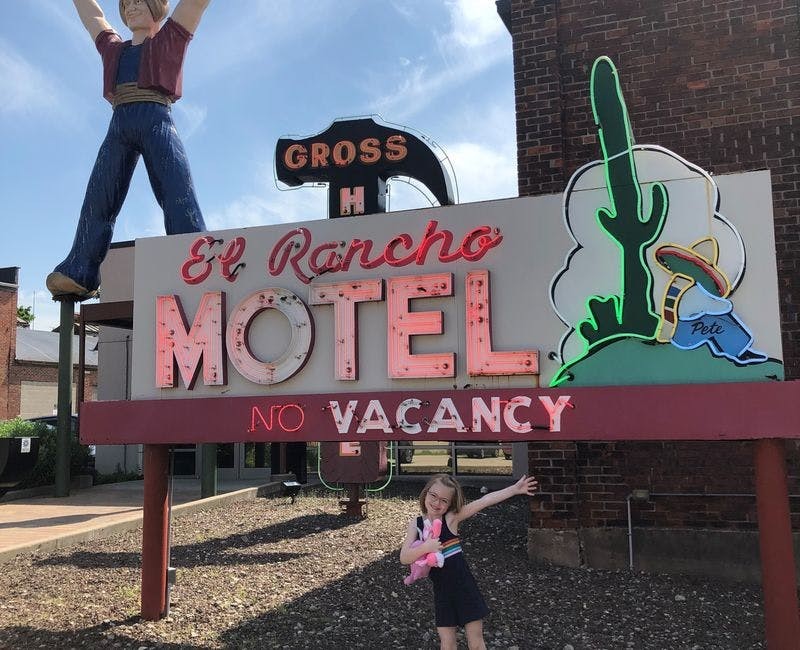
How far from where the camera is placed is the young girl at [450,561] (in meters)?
4.74

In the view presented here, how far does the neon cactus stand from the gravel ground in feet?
9.08

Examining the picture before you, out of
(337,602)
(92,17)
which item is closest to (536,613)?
(337,602)

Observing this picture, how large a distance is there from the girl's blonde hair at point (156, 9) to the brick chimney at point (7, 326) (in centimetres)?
2925

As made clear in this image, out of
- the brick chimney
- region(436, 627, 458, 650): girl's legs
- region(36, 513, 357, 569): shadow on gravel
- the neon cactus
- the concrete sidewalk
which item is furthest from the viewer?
the brick chimney

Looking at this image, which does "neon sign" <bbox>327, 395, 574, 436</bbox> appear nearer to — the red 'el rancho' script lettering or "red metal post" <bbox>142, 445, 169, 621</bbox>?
the red 'el rancho' script lettering

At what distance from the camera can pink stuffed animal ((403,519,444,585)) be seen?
471 centimetres

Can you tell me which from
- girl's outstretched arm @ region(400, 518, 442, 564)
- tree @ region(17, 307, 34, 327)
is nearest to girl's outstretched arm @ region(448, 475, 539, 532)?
girl's outstretched arm @ region(400, 518, 442, 564)

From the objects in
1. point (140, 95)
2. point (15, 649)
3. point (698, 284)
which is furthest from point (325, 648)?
point (140, 95)

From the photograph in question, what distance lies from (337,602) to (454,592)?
287 centimetres

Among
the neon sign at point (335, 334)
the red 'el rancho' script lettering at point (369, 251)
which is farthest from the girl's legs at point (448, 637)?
the red 'el rancho' script lettering at point (369, 251)

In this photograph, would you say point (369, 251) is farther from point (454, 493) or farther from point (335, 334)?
point (454, 493)

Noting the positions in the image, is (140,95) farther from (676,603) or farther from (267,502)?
(676,603)

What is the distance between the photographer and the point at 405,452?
1870cm

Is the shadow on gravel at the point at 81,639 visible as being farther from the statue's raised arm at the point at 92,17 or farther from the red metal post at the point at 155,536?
the statue's raised arm at the point at 92,17
